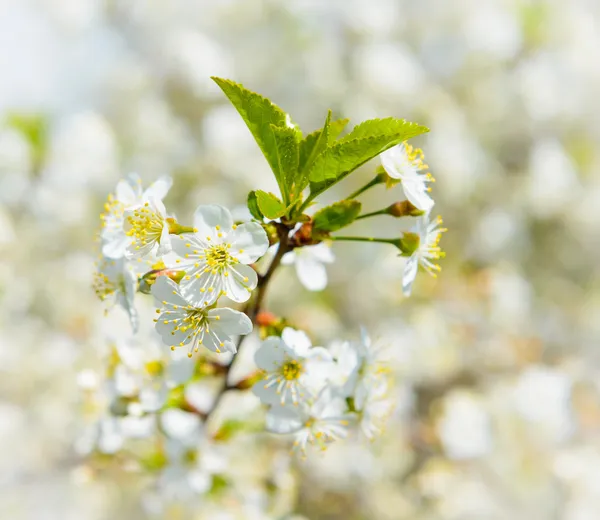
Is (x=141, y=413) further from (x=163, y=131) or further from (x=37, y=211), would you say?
(x=163, y=131)

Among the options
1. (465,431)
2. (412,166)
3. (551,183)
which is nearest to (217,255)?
(412,166)

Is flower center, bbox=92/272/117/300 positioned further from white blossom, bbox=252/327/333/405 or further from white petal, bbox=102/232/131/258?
white blossom, bbox=252/327/333/405

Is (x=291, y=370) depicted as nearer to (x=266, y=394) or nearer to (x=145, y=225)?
(x=266, y=394)

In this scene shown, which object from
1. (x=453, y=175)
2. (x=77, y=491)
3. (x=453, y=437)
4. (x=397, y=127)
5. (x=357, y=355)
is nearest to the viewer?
(x=397, y=127)

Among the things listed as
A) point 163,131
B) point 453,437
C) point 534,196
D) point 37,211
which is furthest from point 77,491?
point 534,196

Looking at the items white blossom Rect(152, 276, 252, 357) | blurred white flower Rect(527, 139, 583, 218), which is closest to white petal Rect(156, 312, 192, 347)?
white blossom Rect(152, 276, 252, 357)

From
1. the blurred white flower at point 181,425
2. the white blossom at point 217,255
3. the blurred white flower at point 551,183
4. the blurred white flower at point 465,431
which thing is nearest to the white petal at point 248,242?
the white blossom at point 217,255

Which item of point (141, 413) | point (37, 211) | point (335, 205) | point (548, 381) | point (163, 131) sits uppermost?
point (163, 131)
